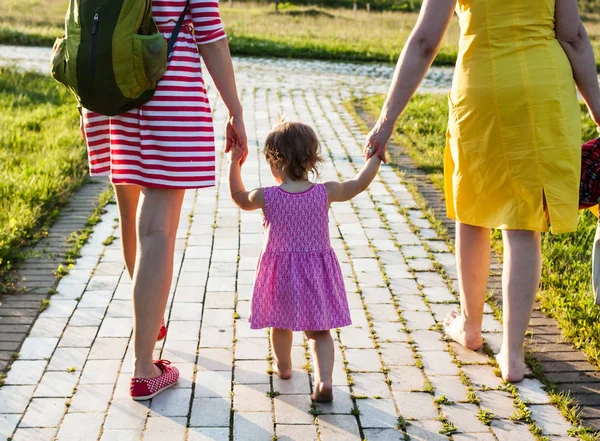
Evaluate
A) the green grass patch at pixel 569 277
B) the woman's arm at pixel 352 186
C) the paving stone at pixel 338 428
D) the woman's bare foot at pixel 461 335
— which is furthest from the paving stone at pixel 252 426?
the green grass patch at pixel 569 277

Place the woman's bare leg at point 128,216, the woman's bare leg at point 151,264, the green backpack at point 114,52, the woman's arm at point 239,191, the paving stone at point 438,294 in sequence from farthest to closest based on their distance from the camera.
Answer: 1. the paving stone at point 438,294
2. the woman's bare leg at point 128,216
3. the woman's arm at point 239,191
4. the woman's bare leg at point 151,264
5. the green backpack at point 114,52

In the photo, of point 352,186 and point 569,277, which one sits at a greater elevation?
point 352,186

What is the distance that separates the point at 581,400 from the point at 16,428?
87.6 inches

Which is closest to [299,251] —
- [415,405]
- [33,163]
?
[415,405]

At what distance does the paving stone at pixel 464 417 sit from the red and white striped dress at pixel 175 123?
1307mm

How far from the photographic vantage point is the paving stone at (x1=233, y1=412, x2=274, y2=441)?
3.10 meters

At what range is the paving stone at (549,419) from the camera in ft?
10.4

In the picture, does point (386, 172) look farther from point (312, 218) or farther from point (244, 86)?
point (244, 86)

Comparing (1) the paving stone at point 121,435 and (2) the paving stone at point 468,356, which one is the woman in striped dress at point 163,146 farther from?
(2) the paving stone at point 468,356

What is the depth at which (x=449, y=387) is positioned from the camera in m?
3.53

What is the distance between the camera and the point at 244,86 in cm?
1302

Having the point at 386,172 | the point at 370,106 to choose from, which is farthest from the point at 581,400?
the point at 370,106

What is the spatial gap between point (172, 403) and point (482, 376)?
1.32 metres

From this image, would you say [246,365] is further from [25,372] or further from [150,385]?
[25,372]
